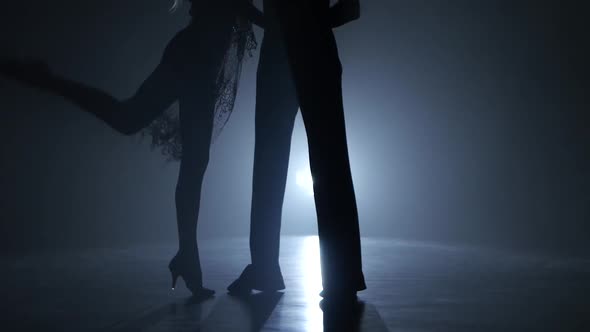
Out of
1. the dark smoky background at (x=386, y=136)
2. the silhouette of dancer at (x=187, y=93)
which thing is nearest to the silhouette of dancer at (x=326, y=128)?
the silhouette of dancer at (x=187, y=93)

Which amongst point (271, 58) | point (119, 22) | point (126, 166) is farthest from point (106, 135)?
point (271, 58)

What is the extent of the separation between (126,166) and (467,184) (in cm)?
407

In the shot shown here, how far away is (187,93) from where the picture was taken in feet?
5.59

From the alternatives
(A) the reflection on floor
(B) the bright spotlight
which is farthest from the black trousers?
(B) the bright spotlight

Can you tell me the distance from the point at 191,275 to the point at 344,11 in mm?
913

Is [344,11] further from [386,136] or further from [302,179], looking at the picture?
[302,179]

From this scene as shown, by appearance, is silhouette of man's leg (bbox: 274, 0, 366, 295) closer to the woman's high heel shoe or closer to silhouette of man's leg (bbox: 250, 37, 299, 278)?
silhouette of man's leg (bbox: 250, 37, 299, 278)

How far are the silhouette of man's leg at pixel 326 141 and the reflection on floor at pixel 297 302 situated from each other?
14cm

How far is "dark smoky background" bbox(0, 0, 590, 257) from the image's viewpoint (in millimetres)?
4984

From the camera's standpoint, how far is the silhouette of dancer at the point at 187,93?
160cm

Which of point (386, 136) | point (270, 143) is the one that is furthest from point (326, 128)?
point (386, 136)

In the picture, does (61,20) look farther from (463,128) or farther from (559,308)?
(559,308)

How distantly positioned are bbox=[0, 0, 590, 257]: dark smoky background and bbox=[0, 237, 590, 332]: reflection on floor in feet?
6.73

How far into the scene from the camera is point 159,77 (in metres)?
1.69
